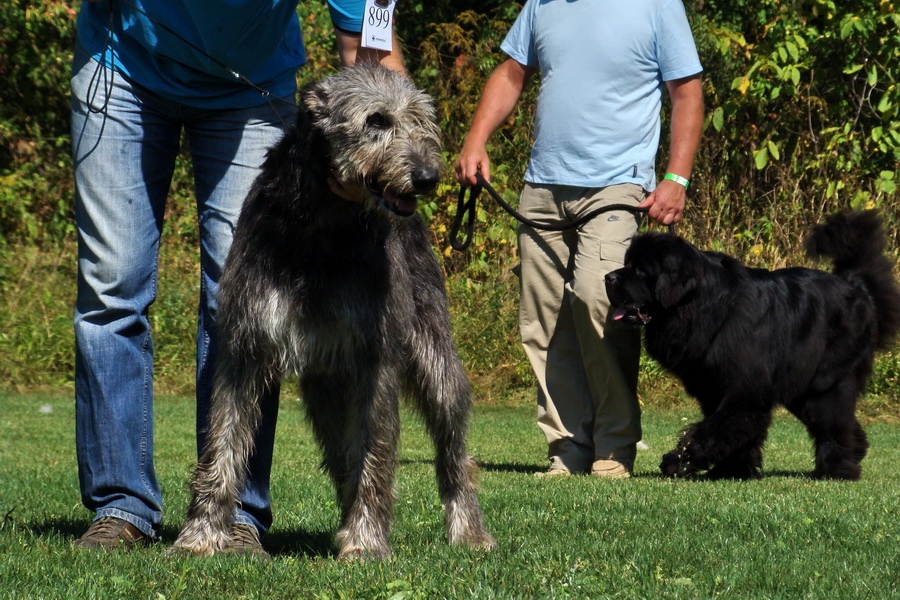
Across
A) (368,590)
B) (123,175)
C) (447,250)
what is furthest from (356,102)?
(447,250)

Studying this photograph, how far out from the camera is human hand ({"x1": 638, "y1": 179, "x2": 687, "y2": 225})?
6496 millimetres

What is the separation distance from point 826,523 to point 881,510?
0.57 metres

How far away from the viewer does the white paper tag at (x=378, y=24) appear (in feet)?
12.7

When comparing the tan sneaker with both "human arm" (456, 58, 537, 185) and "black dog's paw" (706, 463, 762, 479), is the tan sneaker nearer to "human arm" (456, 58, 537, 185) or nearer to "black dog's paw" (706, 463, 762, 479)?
"black dog's paw" (706, 463, 762, 479)

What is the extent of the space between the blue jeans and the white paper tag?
475 millimetres

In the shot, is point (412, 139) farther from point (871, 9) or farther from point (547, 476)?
point (871, 9)

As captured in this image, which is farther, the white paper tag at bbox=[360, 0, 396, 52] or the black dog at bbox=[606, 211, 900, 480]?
the black dog at bbox=[606, 211, 900, 480]

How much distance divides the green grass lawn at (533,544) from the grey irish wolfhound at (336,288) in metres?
0.27

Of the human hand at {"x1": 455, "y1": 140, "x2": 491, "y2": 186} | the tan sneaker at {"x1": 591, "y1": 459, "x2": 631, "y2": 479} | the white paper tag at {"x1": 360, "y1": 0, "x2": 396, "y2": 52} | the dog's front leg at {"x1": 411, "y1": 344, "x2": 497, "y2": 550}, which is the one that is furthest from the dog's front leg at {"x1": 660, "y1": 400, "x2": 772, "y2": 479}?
the white paper tag at {"x1": 360, "y1": 0, "x2": 396, "y2": 52}

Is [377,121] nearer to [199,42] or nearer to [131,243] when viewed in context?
[199,42]

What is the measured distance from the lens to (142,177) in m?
4.17

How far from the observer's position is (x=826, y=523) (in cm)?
473

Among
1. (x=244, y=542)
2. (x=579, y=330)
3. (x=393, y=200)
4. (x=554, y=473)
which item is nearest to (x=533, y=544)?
(x=244, y=542)

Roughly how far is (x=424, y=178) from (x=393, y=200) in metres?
0.12
